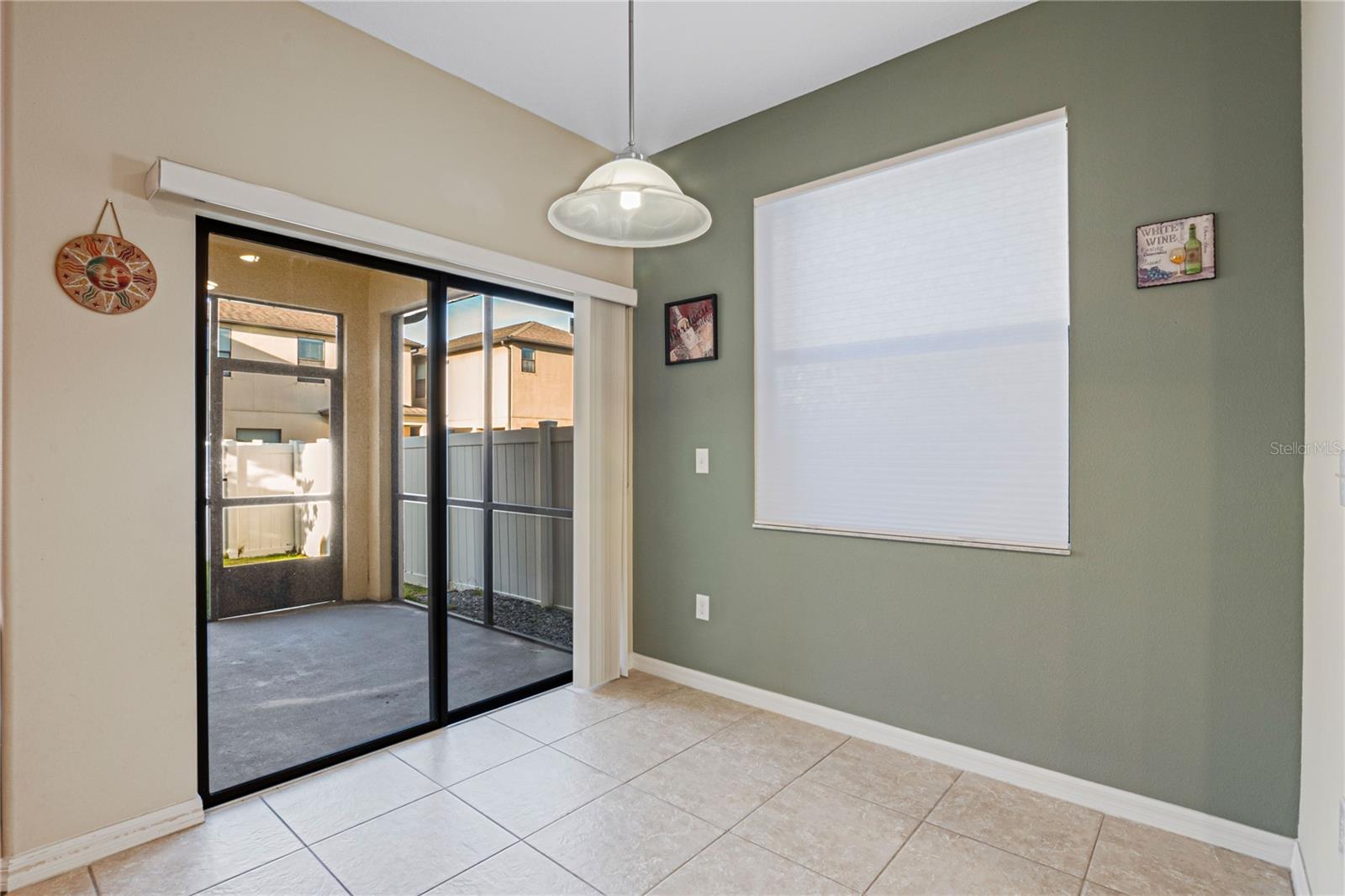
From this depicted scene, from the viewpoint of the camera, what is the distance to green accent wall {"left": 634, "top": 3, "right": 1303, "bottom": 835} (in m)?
1.92

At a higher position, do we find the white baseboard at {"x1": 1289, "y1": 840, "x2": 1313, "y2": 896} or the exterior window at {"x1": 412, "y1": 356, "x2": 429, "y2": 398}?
the exterior window at {"x1": 412, "y1": 356, "x2": 429, "y2": 398}

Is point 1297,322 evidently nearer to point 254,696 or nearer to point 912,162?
point 912,162

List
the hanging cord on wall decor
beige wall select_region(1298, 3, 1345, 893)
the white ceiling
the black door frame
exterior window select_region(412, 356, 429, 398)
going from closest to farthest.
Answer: beige wall select_region(1298, 3, 1345, 893)
the hanging cord on wall decor
the black door frame
the white ceiling
exterior window select_region(412, 356, 429, 398)

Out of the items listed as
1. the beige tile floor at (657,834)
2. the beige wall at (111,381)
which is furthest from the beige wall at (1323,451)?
the beige wall at (111,381)

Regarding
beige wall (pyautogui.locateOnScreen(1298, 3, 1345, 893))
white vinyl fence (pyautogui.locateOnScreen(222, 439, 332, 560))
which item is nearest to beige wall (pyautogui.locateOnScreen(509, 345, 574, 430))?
white vinyl fence (pyautogui.locateOnScreen(222, 439, 332, 560))

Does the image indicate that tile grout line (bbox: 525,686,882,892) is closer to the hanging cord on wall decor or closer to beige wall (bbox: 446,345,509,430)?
beige wall (bbox: 446,345,509,430)

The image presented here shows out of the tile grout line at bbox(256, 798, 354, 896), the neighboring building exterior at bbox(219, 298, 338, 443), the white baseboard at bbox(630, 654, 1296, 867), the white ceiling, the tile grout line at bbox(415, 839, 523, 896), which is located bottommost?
the tile grout line at bbox(415, 839, 523, 896)

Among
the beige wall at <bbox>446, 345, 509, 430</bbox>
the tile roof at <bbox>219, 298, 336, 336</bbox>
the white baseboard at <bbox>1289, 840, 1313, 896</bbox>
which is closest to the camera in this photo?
the white baseboard at <bbox>1289, 840, 1313, 896</bbox>

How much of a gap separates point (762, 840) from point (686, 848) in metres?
0.23

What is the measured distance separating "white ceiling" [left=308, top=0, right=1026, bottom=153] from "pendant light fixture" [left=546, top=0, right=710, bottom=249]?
50 centimetres

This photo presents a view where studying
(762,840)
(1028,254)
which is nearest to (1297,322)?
(1028,254)

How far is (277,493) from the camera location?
7.80 ft

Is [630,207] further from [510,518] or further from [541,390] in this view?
[510,518]

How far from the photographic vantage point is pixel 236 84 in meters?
2.18
